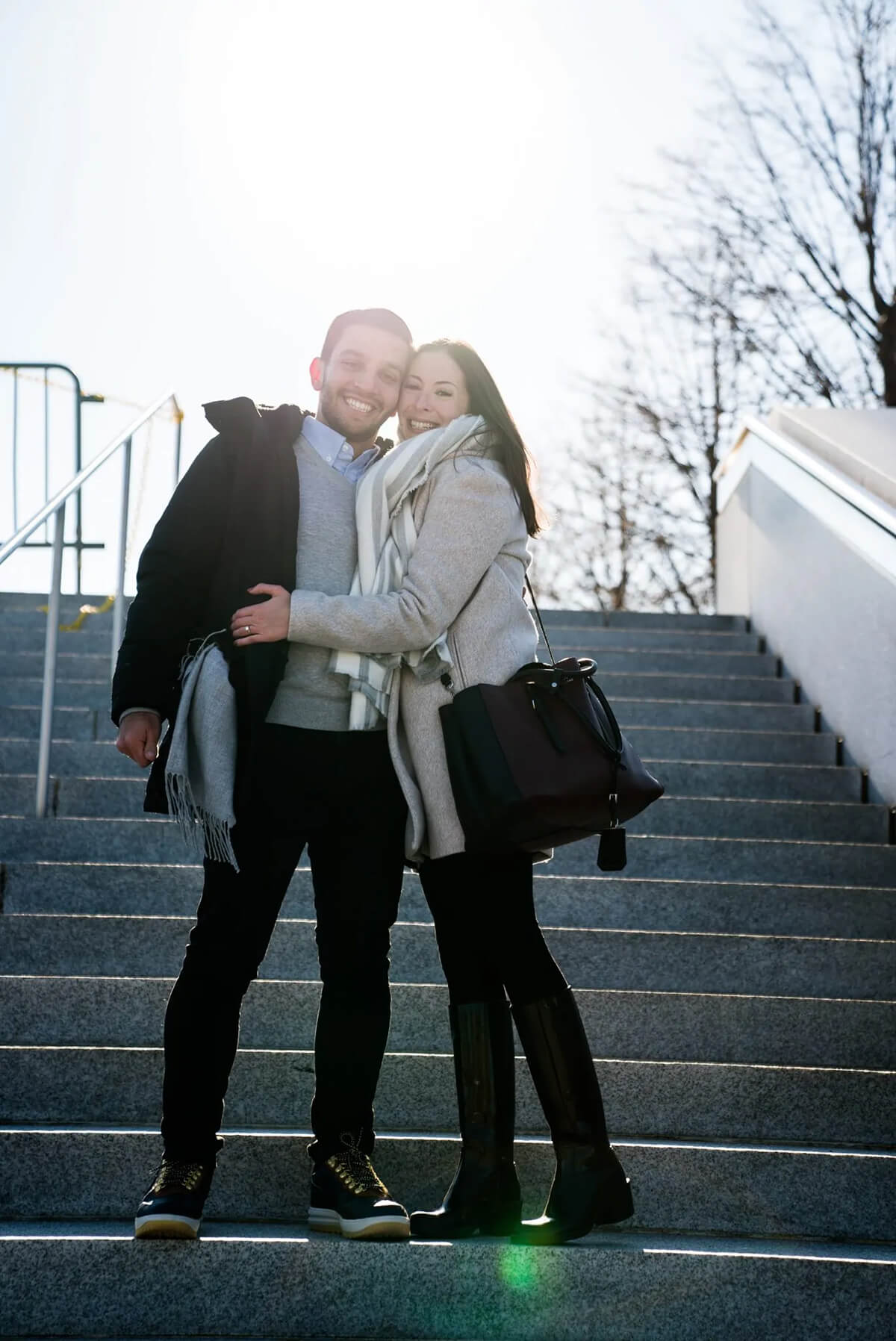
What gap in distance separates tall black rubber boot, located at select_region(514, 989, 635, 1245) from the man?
0.26m

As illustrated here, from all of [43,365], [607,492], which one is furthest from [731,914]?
[607,492]

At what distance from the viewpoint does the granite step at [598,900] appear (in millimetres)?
3701

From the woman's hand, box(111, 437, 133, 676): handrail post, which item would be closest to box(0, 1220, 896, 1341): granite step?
the woman's hand

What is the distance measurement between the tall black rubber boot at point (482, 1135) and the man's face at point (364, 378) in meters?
1.07

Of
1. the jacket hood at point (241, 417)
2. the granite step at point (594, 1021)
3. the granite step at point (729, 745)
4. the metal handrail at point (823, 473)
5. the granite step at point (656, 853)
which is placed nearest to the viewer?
the jacket hood at point (241, 417)

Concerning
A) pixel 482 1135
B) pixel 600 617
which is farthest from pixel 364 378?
pixel 600 617

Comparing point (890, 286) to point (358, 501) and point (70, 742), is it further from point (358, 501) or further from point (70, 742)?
point (358, 501)

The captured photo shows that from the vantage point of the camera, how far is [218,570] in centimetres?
250

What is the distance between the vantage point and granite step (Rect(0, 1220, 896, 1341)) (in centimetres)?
221

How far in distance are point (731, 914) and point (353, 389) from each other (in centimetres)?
190

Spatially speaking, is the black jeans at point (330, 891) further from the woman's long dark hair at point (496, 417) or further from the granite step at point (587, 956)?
the granite step at point (587, 956)

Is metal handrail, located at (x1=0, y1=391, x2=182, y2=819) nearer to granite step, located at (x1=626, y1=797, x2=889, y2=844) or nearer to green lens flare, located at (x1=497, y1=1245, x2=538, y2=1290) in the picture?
granite step, located at (x1=626, y1=797, x2=889, y2=844)

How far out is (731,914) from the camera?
12.5ft

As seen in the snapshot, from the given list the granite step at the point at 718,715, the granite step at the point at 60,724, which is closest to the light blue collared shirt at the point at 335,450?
the granite step at the point at 60,724
